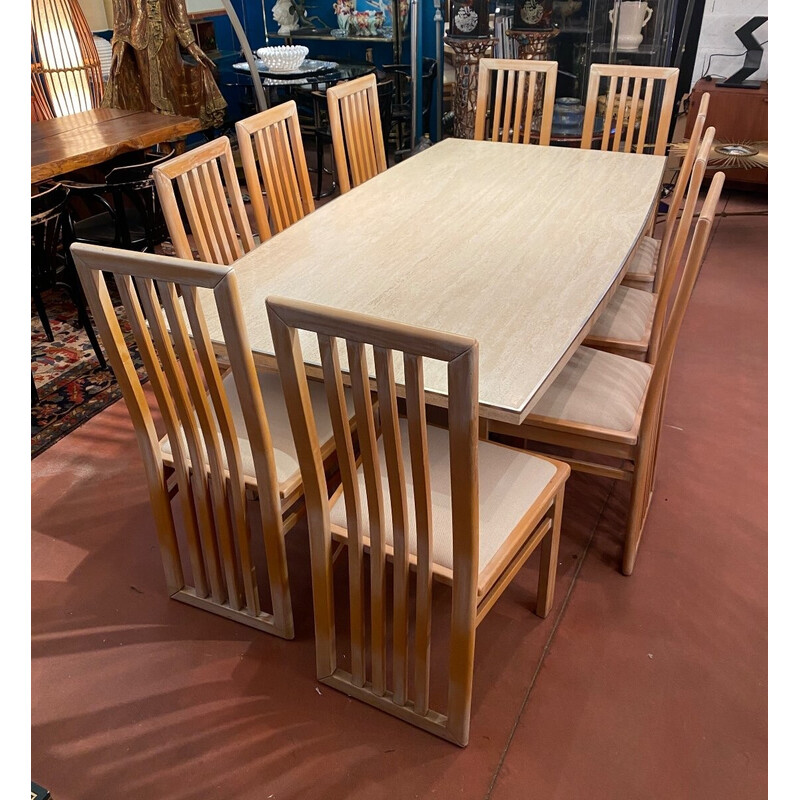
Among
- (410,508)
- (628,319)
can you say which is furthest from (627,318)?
(410,508)

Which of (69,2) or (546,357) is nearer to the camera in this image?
(546,357)

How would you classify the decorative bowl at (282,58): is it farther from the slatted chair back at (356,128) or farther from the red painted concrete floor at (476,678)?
the red painted concrete floor at (476,678)

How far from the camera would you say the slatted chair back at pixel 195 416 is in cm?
138

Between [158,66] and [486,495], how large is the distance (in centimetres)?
392

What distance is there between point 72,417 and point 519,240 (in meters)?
1.72

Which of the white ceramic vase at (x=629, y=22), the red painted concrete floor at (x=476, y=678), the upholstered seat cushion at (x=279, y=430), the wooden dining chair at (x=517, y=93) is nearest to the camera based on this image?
the red painted concrete floor at (x=476, y=678)

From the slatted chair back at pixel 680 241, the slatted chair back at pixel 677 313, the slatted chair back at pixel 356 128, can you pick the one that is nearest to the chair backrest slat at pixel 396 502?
the slatted chair back at pixel 677 313

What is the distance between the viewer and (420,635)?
1501 millimetres

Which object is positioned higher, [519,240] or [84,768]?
[519,240]

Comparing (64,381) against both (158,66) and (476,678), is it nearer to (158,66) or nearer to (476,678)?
(476,678)

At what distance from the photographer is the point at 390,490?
1352mm

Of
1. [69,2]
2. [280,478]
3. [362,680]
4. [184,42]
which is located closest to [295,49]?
[184,42]

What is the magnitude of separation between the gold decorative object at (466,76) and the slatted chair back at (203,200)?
110 inches

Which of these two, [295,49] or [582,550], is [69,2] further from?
[582,550]
